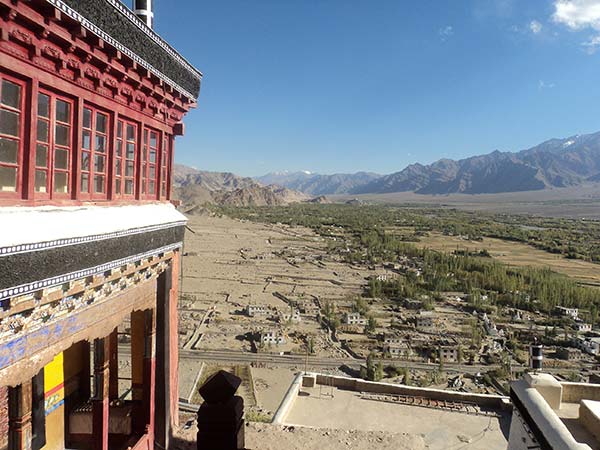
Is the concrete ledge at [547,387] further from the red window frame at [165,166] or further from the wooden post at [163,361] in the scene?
the red window frame at [165,166]

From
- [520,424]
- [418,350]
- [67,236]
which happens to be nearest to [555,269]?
[418,350]

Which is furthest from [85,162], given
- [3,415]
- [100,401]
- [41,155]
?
[3,415]

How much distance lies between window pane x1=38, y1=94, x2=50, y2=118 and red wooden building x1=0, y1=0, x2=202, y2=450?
0.01m

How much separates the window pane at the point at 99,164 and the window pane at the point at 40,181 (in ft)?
2.94

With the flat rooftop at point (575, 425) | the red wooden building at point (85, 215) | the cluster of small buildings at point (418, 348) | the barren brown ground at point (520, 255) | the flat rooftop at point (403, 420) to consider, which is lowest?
the cluster of small buildings at point (418, 348)

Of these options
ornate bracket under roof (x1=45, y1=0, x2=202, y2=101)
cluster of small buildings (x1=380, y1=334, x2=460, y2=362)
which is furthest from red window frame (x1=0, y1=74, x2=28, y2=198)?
cluster of small buildings (x1=380, y1=334, x2=460, y2=362)

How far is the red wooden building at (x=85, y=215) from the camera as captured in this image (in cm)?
378

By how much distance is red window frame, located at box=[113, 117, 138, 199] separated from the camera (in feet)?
18.7

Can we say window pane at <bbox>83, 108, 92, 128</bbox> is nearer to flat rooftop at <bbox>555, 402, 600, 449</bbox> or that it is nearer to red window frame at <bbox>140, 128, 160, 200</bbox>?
red window frame at <bbox>140, 128, 160, 200</bbox>

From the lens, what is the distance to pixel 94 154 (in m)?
5.13

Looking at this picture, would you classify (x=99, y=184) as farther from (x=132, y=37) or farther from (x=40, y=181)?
(x=132, y=37)

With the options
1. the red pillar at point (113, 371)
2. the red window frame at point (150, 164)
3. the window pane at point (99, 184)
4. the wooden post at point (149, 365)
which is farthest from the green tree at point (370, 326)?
the window pane at point (99, 184)

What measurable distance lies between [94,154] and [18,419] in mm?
3129

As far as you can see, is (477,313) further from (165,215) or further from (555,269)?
(165,215)
